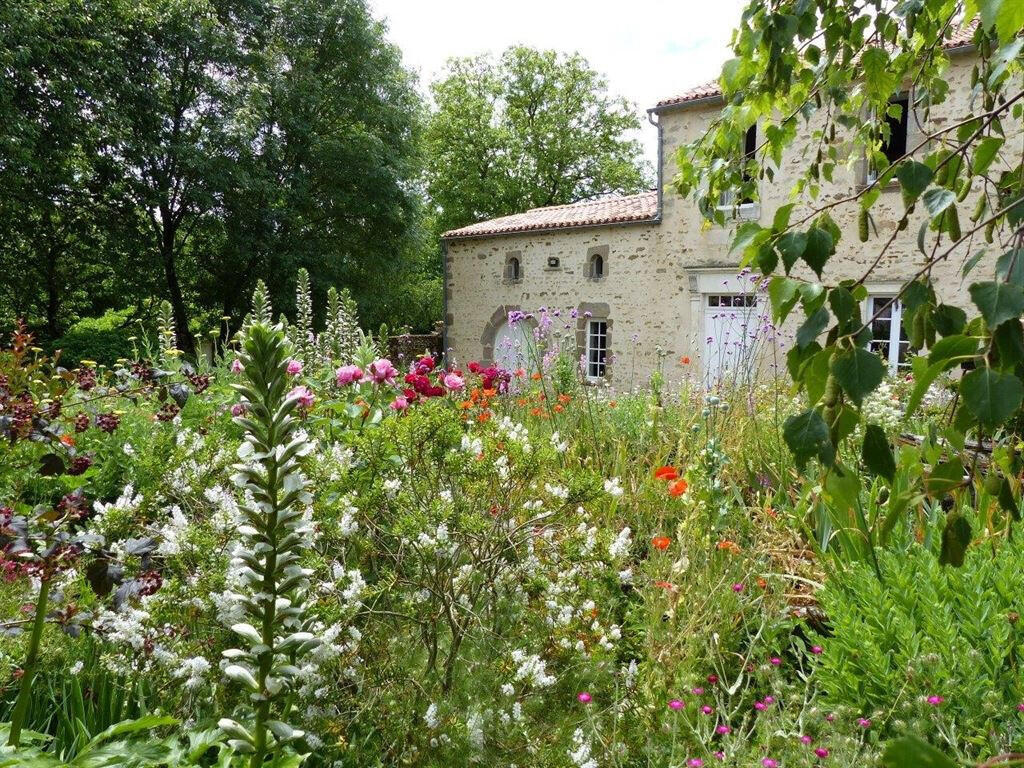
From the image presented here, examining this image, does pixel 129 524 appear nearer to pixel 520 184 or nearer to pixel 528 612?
pixel 528 612

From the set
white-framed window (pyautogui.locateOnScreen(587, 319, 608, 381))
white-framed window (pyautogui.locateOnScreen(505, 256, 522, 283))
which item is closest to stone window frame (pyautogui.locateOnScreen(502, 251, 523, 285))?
white-framed window (pyautogui.locateOnScreen(505, 256, 522, 283))

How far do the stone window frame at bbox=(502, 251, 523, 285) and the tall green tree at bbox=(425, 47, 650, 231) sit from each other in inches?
454

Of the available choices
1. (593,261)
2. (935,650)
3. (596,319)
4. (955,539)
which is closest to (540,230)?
(593,261)

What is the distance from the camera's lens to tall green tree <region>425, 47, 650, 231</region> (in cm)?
2602

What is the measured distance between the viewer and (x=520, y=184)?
26.1m

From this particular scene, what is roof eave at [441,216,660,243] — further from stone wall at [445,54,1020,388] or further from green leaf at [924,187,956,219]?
green leaf at [924,187,956,219]

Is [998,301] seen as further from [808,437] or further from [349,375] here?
[349,375]

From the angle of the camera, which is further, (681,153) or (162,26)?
(162,26)

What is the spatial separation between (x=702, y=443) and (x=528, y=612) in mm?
2349

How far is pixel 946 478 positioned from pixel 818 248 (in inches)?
14.5

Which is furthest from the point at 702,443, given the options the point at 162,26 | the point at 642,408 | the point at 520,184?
the point at 520,184

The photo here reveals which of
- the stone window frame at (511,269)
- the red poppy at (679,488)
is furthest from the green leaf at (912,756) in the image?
the stone window frame at (511,269)

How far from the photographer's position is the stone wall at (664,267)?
10.1 metres

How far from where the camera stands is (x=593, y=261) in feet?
44.7
